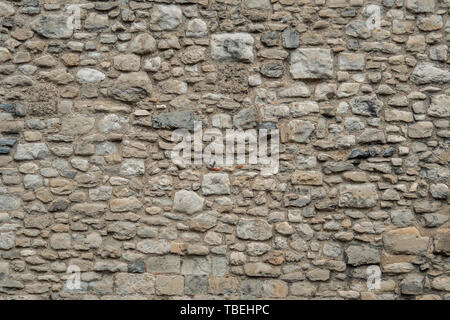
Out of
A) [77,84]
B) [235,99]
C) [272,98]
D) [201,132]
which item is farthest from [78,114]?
[272,98]

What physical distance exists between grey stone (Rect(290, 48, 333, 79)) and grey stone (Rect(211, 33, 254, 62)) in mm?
367

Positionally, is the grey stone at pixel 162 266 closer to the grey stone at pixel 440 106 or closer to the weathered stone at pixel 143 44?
the weathered stone at pixel 143 44

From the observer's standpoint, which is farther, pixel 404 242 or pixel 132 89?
pixel 132 89

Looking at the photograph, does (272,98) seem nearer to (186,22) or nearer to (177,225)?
(186,22)

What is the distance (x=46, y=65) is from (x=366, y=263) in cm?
303

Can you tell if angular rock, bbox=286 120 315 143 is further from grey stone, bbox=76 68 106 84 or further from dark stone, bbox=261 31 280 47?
grey stone, bbox=76 68 106 84

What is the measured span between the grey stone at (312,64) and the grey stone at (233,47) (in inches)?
14.5

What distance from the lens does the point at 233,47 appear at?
4172 millimetres

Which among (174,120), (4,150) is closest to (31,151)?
(4,150)

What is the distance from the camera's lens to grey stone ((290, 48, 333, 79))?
13.7ft

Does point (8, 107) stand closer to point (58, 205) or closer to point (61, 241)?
point (58, 205)

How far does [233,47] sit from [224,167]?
975 mm

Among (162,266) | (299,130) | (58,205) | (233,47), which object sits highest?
(233,47)

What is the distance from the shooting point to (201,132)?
416cm
